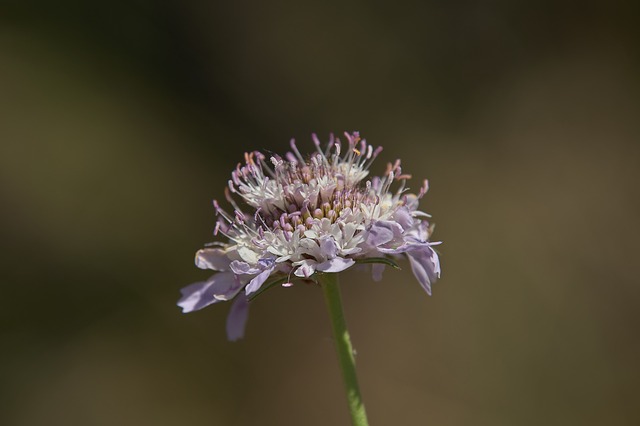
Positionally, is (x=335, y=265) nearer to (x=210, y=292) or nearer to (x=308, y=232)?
(x=308, y=232)

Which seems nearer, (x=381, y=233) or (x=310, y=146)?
(x=381, y=233)

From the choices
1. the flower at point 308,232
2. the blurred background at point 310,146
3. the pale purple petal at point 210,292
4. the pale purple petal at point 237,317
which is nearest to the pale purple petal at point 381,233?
the flower at point 308,232

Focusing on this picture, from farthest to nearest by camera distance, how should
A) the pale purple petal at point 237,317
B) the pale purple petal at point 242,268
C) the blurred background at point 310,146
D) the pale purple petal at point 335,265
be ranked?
the blurred background at point 310,146 < the pale purple petal at point 237,317 < the pale purple petal at point 242,268 < the pale purple petal at point 335,265

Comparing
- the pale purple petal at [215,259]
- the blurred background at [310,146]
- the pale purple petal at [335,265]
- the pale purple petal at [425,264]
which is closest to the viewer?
the pale purple petal at [335,265]

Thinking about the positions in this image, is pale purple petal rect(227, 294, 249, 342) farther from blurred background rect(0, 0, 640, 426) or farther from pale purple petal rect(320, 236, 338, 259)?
blurred background rect(0, 0, 640, 426)

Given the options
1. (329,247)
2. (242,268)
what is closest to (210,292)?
(242,268)

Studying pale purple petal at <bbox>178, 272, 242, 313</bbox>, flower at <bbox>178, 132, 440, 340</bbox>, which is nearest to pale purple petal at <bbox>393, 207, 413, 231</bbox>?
flower at <bbox>178, 132, 440, 340</bbox>

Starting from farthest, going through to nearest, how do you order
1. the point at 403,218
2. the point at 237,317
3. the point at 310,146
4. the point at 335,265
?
the point at 310,146 → the point at 237,317 → the point at 403,218 → the point at 335,265

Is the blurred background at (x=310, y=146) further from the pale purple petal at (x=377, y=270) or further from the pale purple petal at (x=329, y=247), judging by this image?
the pale purple petal at (x=329, y=247)
